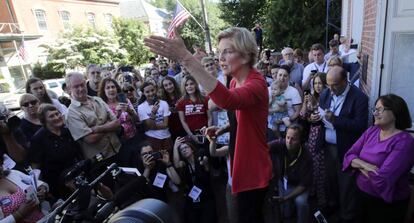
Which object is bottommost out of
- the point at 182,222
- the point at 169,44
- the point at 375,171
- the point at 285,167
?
the point at 182,222

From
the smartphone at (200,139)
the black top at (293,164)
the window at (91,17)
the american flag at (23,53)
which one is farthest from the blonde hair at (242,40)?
the window at (91,17)

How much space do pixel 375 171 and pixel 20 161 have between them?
10.7ft

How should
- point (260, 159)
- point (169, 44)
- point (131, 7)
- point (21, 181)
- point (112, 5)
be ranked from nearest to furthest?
point (169, 44)
point (260, 159)
point (21, 181)
point (112, 5)
point (131, 7)

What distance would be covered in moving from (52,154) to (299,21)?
12.2 meters

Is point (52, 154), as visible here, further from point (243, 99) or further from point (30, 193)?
point (243, 99)

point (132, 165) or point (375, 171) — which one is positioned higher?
point (375, 171)

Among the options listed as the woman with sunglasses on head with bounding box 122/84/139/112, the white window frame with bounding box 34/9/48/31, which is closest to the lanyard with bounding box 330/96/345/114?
the woman with sunglasses on head with bounding box 122/84/139/112

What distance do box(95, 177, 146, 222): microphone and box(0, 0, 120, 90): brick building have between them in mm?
21011

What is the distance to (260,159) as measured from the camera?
66.3 inches

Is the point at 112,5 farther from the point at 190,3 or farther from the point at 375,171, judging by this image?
the point at 375,171

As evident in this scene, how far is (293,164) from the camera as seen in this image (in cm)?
307

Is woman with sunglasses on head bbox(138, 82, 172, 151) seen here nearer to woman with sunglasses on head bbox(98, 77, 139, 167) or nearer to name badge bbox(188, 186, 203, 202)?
woman with sunglasses on head bbox(98, 77, 139, 167)

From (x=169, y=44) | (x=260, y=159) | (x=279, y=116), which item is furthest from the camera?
(x=279, y=116)

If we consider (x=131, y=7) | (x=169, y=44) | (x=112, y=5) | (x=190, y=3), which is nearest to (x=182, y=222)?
(x=169, y=44)
